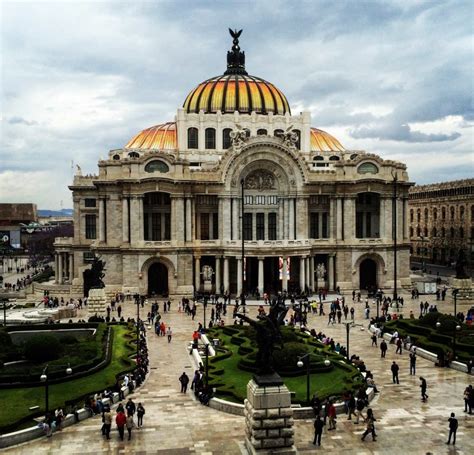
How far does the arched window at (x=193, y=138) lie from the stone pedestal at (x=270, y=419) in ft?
209

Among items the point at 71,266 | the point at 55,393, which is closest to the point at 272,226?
the point at 71,266

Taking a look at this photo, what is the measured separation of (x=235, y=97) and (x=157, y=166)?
19.2m

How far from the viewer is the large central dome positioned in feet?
284

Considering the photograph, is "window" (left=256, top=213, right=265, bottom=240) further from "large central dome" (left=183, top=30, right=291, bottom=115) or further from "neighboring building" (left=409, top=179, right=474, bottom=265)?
"neighboring building" (left=409, top=179, right=474, bottom=265)

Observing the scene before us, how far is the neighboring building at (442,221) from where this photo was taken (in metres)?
106

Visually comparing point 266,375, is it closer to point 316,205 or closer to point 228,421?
point 228,421

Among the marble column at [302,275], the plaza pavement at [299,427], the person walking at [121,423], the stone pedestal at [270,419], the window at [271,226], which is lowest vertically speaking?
the plaza pavement at [299,427]

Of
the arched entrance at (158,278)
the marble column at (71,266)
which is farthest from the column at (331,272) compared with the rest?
the marble column at (71,266)

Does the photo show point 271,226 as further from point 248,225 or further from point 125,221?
point 125,221

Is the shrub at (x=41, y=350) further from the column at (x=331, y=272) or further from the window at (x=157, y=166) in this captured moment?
the column at (x=331, y=272)

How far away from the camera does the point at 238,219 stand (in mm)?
75750

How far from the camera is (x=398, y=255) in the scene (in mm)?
80000

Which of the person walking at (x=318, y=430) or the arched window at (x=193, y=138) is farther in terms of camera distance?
the arched window at (x=193, y=138)

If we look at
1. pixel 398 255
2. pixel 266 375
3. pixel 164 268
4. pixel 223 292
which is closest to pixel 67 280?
pixel 164 268
